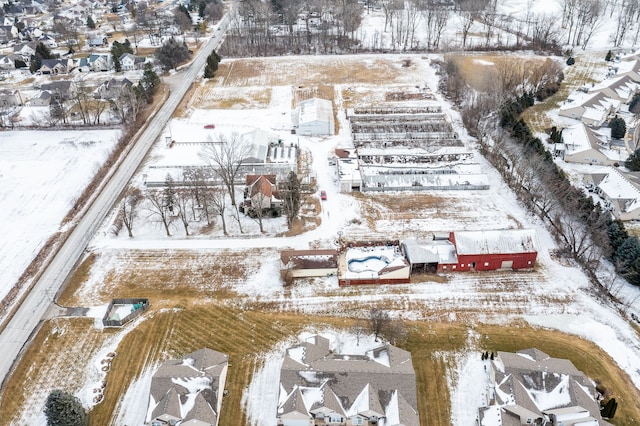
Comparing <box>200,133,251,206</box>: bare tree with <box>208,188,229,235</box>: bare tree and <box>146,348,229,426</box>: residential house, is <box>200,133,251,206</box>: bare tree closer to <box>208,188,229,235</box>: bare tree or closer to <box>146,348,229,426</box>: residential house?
<box>208,188,229,235</box>: bare tree

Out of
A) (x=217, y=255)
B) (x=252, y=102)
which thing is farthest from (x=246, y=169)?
(x=252, y=102)

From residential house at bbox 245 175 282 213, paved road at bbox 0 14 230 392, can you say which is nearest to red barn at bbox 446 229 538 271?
residential house at bbox 245 175 282 213

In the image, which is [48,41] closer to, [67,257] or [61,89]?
[61,89]

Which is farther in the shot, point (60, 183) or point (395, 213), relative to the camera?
point (60, 183)

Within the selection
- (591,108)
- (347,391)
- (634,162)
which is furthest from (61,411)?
(591,108)

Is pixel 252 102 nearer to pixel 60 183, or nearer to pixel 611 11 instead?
pixel 60 183

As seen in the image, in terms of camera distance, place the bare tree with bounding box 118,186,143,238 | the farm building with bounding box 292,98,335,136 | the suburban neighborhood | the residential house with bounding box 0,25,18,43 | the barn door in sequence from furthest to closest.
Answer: the residential house with bounding box 0,25,18,43 < the farm building with bounding box 292,98,335,136 < the bare tree with bounding box 118,186,143,238 < the barn door < the suburban neighborhood

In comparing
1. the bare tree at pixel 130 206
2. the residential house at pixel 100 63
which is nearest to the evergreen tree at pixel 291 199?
the bare tree at pixel 130 206
